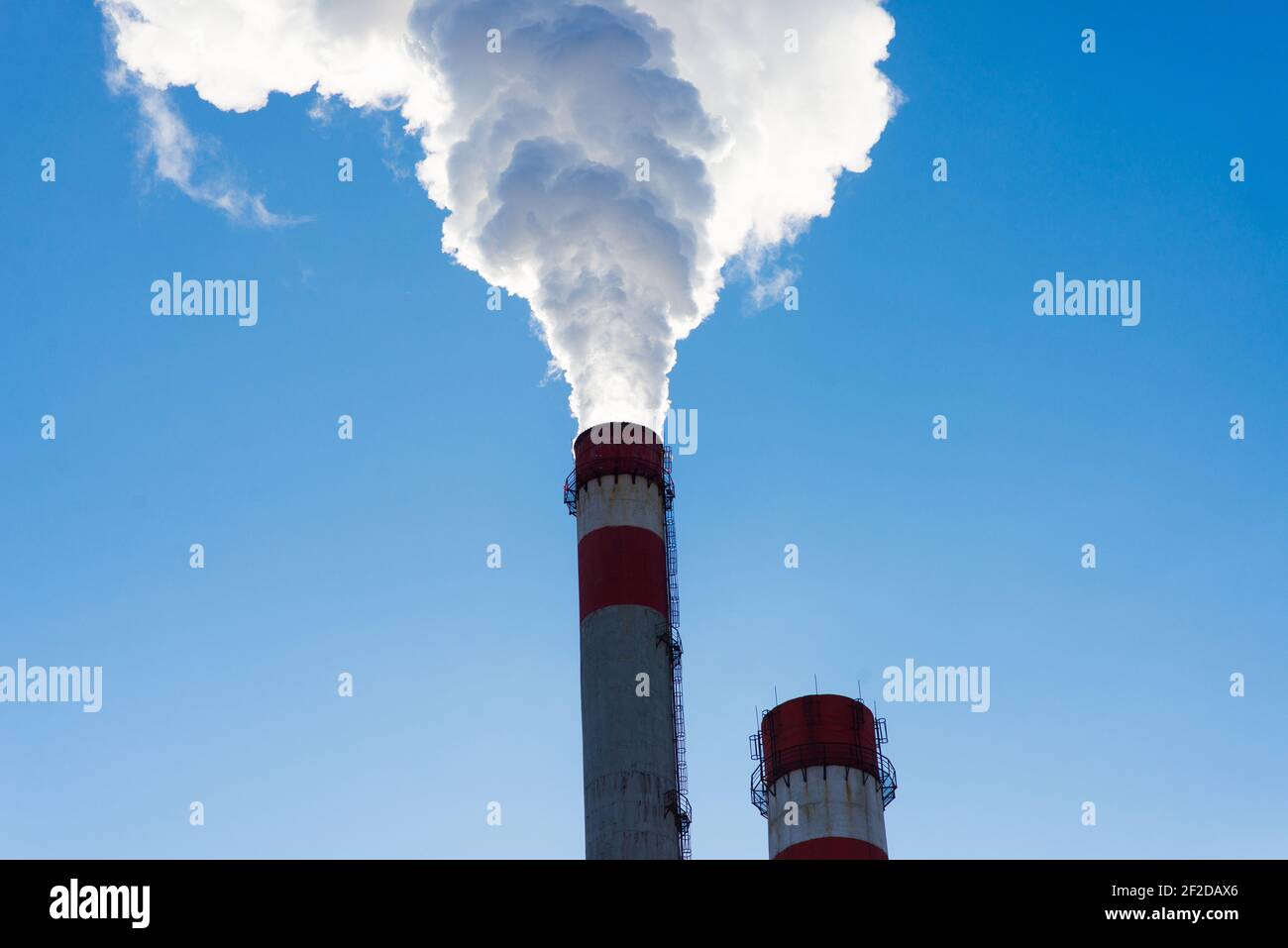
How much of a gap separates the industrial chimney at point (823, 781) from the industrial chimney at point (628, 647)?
3976 mm

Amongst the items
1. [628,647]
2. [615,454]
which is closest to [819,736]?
[628,647]

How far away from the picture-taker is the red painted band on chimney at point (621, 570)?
3728 centimetres

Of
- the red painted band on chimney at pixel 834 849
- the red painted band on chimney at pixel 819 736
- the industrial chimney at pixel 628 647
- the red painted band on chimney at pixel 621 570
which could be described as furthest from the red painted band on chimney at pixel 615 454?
the red painted band on chimney at pixel 834 849

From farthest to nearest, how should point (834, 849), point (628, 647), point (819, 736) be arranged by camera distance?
point (819, 736), point (834, 849), point (628, 647)

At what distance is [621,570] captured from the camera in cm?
3744

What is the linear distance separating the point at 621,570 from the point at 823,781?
7.49 metres

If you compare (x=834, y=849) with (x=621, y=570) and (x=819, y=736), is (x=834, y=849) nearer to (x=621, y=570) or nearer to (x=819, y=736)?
(x=819, y=736)

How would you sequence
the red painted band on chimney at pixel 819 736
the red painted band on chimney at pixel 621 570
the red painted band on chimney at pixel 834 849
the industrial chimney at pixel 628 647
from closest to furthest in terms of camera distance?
the industrial chimney at pixel 628 647 < the red painted band on chimney at pixel 621 570 < the red painted band on chimney at pixel 834 849 < the red painted band on chimney at pixel 819 736

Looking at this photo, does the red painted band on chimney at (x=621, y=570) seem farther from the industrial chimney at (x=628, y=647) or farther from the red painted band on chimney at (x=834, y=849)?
the red painted band on chimney at (x=834, y=849)

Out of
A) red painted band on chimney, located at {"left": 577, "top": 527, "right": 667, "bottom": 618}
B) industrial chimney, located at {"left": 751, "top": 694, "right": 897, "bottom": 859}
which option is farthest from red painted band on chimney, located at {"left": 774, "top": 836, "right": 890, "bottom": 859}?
red painted band on chimney, located at {"left": 577, "top": 527, "right": 667, "bottom": 618}
